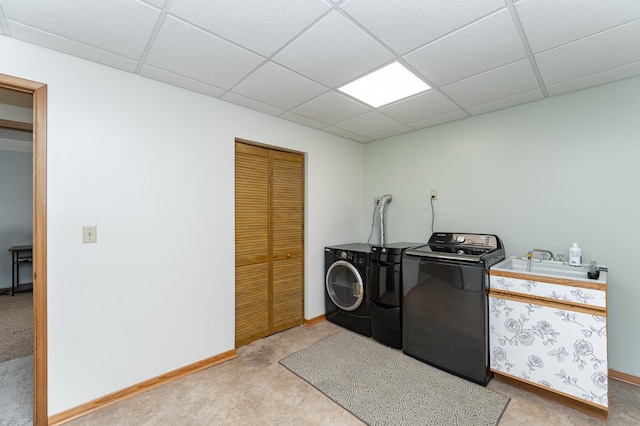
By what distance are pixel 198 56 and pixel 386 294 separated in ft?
8.39

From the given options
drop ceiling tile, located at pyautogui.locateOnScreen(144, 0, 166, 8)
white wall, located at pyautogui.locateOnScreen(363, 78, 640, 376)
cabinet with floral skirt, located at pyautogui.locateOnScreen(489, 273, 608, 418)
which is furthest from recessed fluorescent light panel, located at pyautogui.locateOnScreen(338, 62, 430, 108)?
cabinet with floral skirt, located at pyautogui.locateOnScreen(489, 273, 608, 418)

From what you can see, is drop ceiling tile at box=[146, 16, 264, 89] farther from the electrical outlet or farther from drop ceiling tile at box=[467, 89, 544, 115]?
drop ceiling tile at box=[467, 89, 544, 115]

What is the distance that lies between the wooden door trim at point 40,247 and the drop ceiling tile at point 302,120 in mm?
1826

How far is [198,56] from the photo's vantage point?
1.81m

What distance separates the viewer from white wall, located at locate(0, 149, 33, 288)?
4672mm

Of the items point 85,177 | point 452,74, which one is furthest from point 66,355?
point 452,74

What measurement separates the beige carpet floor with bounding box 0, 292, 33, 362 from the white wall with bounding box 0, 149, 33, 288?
23.2 inches

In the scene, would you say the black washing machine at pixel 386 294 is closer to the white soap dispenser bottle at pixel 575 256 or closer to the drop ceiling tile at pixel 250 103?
the white soap dispenser bottle at pixel 575 256

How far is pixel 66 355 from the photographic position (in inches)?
69.6

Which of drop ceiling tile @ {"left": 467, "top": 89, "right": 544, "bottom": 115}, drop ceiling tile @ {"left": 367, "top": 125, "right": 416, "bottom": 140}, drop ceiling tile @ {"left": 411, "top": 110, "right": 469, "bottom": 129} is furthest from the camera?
drop ceiling tile @ {"left": 367, "top": 125, "right": 416, "bottom": 140}

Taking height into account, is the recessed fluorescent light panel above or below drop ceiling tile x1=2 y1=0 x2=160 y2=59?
below

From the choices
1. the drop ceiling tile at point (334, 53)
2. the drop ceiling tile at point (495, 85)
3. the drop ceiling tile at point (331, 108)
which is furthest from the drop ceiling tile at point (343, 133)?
the drop ceiling tile at point (495, 85)

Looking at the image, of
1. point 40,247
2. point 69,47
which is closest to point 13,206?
point 40,247

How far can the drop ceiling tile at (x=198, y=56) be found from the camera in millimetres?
1586
